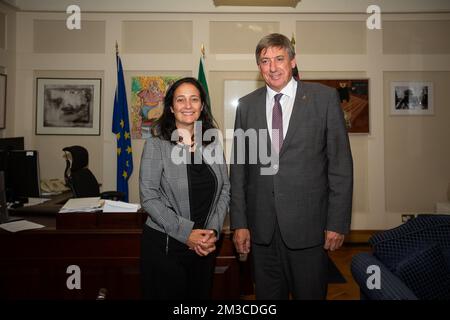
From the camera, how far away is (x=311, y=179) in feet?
4.90

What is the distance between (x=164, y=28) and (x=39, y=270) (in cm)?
337

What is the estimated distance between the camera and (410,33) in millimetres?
4344

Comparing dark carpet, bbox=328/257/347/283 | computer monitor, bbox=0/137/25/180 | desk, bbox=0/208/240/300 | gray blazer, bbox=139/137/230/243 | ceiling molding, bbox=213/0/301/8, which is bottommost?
dark carpet, bbox=328/257/347/283

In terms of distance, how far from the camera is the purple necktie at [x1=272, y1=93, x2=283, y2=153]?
5.01 ft

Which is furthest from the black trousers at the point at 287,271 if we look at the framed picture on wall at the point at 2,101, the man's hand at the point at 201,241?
the framed picture on wall at the point at 2,101

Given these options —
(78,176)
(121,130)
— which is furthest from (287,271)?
(121,130)

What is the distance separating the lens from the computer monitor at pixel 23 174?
2609mm

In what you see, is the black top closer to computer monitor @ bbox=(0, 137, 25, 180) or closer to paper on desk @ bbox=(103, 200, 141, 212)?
paper on desk @ bbox=(103, 200, 141, 212)

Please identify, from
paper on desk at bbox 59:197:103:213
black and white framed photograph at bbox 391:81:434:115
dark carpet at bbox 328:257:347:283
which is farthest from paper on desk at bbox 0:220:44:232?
black and white framed photograph at bbox 391:81:434:115

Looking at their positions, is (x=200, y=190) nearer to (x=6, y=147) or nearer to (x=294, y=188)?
(x=294, y=188)

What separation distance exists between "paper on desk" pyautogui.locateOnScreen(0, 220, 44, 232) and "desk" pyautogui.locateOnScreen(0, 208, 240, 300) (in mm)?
50

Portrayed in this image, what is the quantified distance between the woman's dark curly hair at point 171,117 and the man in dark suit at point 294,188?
0.20 m

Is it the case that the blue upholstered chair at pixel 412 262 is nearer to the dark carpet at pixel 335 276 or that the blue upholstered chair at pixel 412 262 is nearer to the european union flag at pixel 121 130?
the dark carpet at pixel 335 276

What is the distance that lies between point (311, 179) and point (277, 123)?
30cm
